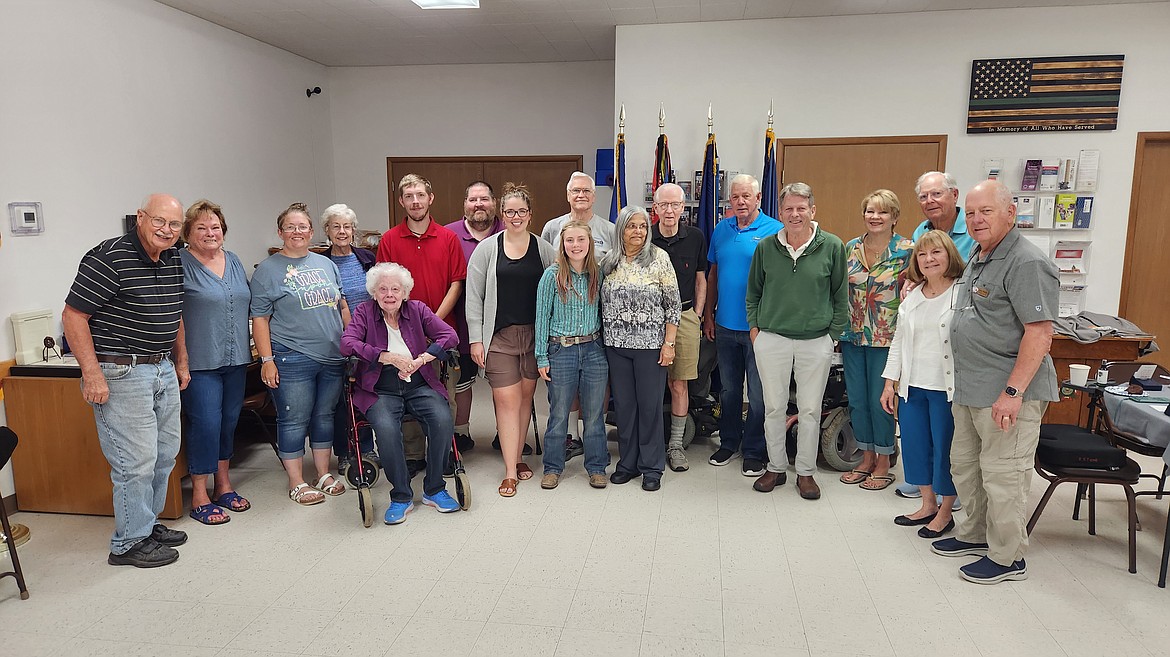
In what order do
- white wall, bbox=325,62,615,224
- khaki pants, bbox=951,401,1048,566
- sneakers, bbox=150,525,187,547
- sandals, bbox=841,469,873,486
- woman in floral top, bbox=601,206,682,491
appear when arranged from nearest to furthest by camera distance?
1. khaki pants, bbox=951,401,1048,566
2. sneakers, bbox=150,525,187,547
3. woman in floral top, bbox=601,206,682,491
4. sandals, bbox=841,469,873,486
5. white wall, bbox=325,62,615,224

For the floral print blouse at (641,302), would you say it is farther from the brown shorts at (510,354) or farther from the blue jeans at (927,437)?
the blue jeans at (927,437)

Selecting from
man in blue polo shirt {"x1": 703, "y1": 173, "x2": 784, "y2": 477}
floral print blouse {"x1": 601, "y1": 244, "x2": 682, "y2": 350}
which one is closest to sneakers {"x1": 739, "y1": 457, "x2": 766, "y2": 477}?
man in blue polo shirt {"x1": 703, "y1": 173, "x2": 784, "y2": 477}

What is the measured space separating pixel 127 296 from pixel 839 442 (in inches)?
145

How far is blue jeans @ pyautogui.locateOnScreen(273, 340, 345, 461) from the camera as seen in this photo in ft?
11.7

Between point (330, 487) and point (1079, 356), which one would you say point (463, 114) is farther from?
point (1079, 356)

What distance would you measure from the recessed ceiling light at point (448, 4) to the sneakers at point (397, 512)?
3.46 m

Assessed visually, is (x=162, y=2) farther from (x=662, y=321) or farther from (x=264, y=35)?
(x=662, y=321)

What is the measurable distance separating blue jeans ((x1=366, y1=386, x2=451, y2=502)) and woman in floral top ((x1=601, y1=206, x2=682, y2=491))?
939 mm

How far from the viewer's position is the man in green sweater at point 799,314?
3539 millimetres

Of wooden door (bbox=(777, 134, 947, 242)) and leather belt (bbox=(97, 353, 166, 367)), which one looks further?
wooden door (bbox=(777, 134, 947, 242))

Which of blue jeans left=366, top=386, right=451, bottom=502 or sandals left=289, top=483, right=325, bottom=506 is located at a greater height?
blue jeans left=366, top=386, right=451, bottom=502

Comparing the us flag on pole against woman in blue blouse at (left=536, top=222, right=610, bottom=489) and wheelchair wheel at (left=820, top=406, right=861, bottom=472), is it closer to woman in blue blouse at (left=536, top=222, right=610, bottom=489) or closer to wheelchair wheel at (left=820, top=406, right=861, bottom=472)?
wheelchair wheel at (left=820, top=406, right=861, bottom=472)

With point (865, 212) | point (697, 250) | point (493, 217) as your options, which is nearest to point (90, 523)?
point (493, 217)

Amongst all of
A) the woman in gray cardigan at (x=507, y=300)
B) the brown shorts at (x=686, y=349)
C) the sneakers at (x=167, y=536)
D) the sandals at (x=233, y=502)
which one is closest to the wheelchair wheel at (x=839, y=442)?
the brown shorts at (x=686, y=349)
